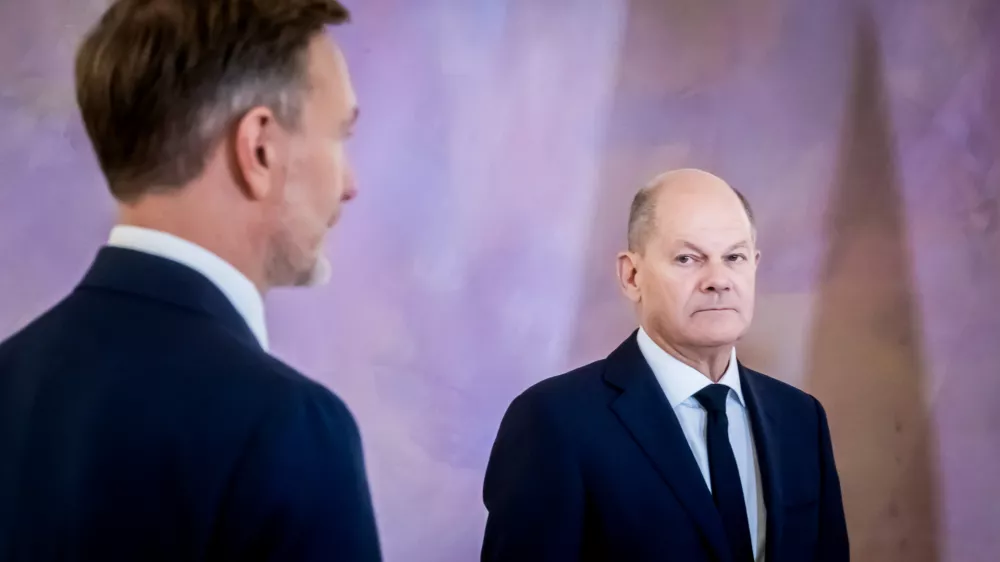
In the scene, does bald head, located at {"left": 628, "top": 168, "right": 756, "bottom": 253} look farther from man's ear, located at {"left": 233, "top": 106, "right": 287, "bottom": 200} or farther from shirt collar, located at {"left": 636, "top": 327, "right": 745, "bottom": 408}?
man's ear, located at {"left": 233, "top": 106, "right": 287, "bottom": 200}

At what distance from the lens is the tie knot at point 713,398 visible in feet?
4.66

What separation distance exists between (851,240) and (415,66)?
972mm

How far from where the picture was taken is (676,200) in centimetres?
147

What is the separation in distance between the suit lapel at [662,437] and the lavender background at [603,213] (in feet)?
0.89

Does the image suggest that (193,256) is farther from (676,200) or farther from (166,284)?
(676,200)

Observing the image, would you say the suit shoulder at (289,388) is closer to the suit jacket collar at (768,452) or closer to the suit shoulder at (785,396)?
the suit jacket collar at (768,452)

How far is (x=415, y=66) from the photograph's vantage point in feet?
5.32

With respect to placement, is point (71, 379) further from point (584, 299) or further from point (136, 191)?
point (584, 299)

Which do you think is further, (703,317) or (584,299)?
(584,299)

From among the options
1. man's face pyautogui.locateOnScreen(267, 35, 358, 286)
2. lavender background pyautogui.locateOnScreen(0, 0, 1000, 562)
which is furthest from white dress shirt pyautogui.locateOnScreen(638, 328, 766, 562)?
man's face pyautogui.locateOnScreen(267, 35, 358, 286)

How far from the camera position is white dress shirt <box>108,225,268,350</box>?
735mm

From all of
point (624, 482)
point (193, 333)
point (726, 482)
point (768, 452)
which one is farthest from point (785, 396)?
point (193, 333)

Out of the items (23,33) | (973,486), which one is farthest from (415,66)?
(973,486)

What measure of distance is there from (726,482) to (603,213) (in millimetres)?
600
